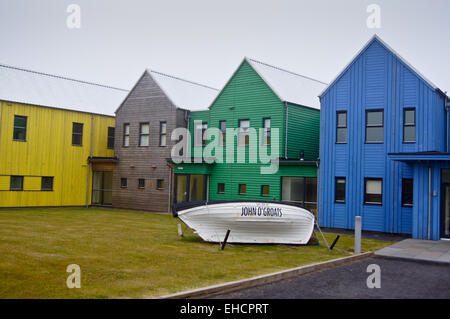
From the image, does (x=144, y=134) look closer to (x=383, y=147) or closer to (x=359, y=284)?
(x=383, y=147)

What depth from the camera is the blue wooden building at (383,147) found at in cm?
1934

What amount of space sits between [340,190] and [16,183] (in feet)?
65.9

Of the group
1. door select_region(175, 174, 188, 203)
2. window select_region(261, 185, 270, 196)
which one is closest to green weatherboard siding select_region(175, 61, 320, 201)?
window select_region(261, 185, 270, 196)

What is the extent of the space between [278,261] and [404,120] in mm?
11119

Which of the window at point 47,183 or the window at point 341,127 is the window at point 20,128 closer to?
the window at point 47,183

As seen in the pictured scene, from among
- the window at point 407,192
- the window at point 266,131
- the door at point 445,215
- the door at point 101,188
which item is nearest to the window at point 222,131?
the window at point 266,131

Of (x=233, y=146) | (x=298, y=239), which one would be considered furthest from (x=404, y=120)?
(x=233, y=146)

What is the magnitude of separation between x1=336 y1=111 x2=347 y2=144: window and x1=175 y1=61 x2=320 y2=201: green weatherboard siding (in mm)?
2723

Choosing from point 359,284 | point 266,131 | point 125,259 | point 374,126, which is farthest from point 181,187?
point 359,284

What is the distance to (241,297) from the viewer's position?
9398mm

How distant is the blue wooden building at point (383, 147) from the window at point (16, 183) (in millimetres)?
19013

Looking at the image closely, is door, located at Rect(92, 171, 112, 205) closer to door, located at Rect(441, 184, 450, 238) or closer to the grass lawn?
the grass lawn

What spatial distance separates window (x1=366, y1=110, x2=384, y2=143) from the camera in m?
22.0
